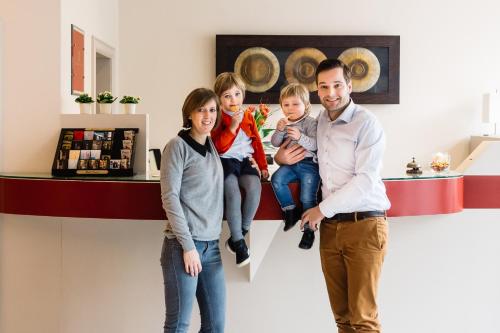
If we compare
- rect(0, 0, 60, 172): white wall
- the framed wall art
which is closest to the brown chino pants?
rect(0, 0, 60, 172): white wall

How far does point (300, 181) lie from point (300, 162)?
90mm

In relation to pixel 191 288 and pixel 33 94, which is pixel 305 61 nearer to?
pixel 33 94

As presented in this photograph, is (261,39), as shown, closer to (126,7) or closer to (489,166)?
(126,7)

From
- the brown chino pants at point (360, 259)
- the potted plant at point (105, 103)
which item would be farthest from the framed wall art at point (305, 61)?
the brown chino pants at point (360, 259)

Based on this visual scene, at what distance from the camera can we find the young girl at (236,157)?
2.95 metres

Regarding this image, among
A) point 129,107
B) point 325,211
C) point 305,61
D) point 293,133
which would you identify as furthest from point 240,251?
point 305,61

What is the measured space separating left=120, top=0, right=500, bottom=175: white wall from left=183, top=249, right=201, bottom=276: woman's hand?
4054 millimetres

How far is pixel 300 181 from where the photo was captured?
3104 millimetres

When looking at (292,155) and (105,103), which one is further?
(105,103)

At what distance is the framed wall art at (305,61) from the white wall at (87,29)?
104cm

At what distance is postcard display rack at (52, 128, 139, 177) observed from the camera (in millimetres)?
3691

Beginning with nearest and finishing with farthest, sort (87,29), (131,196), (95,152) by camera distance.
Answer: (131,196)
(95,152)
(87,29)

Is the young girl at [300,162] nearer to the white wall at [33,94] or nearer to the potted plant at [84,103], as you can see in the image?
the potted plant at [84,103]

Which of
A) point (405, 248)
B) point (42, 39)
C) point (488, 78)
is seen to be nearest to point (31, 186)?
point (42, 39)
